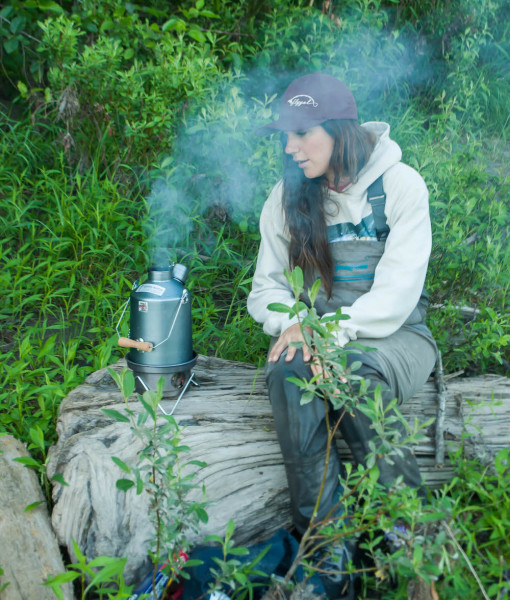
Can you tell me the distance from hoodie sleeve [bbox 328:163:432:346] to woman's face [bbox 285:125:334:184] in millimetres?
303

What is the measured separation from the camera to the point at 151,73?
4348mm

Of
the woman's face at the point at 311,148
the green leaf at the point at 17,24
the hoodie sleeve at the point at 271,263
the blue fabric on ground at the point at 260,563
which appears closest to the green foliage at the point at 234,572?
the blue fabric on ground at the point at 260,563

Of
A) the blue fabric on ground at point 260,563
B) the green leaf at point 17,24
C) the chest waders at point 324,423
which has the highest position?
the green leaf at point 17,24

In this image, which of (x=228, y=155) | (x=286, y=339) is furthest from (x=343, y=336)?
(x=228, y=155)

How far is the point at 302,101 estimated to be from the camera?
265 cm

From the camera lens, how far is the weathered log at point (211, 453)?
91.5 inches

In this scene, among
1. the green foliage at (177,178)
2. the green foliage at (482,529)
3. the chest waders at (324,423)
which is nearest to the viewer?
the green foliage at (482,529)

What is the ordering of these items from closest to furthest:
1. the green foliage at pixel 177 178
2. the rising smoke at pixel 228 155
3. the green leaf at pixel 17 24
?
the green foliage at pixel 177 178 < the rising smoke at pixel 228 155 < the green leaf at pixel 17 24

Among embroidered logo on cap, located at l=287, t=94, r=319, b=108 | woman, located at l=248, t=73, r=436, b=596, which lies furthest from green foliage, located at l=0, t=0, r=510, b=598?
embroidered logo on cap, located at l=287, t=94, r=319, b=108

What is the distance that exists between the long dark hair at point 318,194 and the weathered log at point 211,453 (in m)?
0.67

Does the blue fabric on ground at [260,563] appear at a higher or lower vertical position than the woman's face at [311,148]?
lower

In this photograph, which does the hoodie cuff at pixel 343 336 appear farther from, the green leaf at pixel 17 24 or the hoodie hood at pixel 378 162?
the green leaf at pixel 17 24

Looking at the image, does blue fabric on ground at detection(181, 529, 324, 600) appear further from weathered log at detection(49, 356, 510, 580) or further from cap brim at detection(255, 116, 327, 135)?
cap brim at detection(255, 116, 327, 135)

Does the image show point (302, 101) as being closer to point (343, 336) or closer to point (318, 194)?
point (318, 194)
